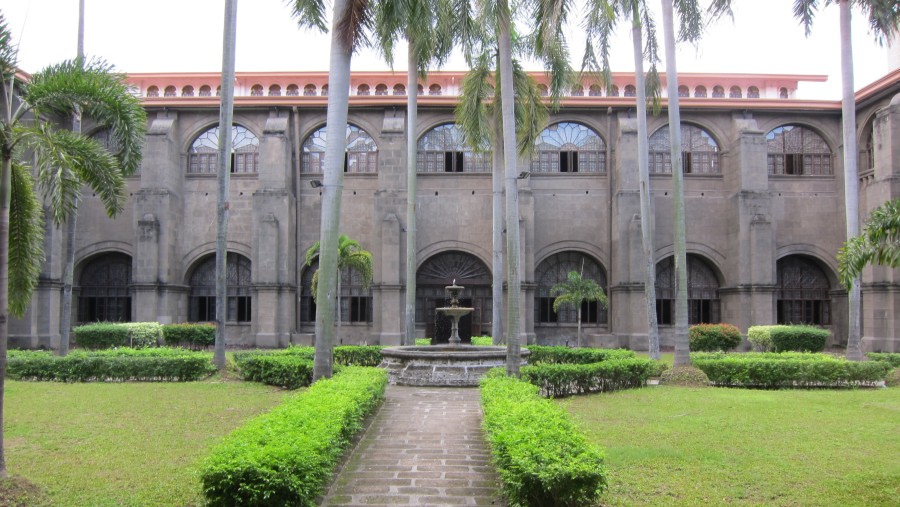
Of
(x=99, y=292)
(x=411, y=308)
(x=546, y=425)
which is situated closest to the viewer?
(x=546, y=425)

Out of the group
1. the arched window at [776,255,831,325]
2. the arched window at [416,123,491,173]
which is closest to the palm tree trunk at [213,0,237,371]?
the arched window at [416,123,491,173]

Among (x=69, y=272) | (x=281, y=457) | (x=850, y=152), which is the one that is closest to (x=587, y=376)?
(x=281, y=457)

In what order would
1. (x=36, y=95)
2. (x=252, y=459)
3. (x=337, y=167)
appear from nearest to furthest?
(x=252, y=459) < (x=36, y=95) < (x=337, y=167)

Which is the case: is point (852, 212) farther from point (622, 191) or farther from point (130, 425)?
Answer: point (130, 425)

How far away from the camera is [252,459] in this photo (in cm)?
554

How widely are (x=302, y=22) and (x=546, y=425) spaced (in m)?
8.94

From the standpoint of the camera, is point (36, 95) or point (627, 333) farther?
point (627, 333)

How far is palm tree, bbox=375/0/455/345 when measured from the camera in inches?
470

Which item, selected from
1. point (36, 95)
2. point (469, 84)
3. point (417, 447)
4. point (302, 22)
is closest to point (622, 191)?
point (469, 84)

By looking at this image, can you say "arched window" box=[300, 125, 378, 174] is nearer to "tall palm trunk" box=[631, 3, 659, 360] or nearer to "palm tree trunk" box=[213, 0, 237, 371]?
"palm tree trunk" box=[213, 0, 237, 371]

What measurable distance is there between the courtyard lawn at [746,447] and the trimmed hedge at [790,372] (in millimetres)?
1465

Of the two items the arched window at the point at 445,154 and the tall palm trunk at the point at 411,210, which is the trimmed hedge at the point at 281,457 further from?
the arched window at the point at 445,154

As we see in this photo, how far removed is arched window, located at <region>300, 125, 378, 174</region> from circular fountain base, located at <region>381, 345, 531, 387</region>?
16.8 meters

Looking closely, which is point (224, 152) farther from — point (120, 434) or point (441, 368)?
point (120, 434)
